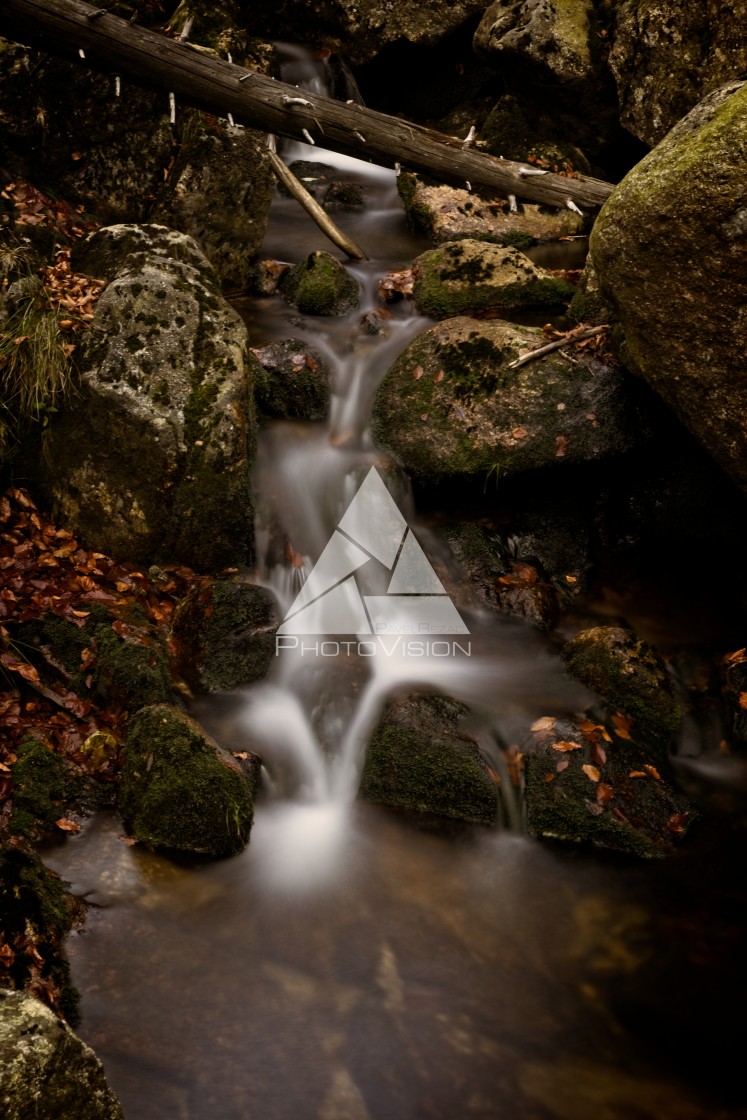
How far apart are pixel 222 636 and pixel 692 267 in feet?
12.8

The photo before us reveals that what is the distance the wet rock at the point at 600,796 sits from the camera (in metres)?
4.64

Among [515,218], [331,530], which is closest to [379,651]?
[331,530]

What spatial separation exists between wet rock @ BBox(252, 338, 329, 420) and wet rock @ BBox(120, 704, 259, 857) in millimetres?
3460

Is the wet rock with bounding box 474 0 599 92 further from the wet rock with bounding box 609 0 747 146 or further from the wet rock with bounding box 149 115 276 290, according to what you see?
the wet rock with bounding box 149 115 276 290

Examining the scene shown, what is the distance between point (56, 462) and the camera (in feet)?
19.2

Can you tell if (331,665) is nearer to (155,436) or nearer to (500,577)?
(500,577)

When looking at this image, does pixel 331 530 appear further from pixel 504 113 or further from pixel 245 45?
pixel 504 113

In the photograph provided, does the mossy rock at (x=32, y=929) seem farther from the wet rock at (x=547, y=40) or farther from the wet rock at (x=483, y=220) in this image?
the wet rock at (x=547, y=40)

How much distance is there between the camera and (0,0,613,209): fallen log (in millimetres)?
7121

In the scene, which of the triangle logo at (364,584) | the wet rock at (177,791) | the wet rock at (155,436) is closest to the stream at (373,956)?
the wet rock at (177,791)

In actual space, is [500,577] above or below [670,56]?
below

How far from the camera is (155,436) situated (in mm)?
5727

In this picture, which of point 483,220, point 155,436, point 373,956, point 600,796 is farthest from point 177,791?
point 483,220

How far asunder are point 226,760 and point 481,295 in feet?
18.4
